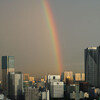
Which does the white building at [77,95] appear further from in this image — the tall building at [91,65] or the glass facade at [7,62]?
the glass facade at [7,62]

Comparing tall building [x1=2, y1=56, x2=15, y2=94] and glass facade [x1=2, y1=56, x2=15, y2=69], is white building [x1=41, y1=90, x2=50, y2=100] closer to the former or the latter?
tall building [x1=2, y1=56, x2=15, y2=94]

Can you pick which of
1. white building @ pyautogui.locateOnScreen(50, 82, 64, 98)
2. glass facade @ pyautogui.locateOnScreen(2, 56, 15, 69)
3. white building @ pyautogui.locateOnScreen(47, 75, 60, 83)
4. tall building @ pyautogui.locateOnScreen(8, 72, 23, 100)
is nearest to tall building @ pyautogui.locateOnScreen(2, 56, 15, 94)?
glass facade @ pyautogui.locateOnScreen(2, 56, 15, 69)

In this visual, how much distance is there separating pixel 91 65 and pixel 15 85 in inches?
352

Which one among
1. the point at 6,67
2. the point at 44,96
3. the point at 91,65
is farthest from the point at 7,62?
the point at 91,65

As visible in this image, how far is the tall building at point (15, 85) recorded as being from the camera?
17.3m

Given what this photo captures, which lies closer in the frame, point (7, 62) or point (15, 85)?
point (15, 85)

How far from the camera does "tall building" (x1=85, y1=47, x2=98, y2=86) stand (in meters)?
23.3

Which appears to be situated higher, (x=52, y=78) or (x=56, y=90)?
(x=52, y=78)

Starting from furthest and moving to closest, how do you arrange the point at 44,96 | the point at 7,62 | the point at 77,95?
the point at 7,62 < the point at 77,95 < the point at 44,96

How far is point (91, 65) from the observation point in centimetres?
2427

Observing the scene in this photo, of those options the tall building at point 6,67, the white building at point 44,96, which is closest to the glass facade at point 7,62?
the tall building at point 6,67

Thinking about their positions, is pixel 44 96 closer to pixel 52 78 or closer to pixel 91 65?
pixel 52 78

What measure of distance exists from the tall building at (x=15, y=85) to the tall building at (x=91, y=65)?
24.0 ft

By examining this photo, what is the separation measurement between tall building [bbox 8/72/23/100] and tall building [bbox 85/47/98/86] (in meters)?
7.32
